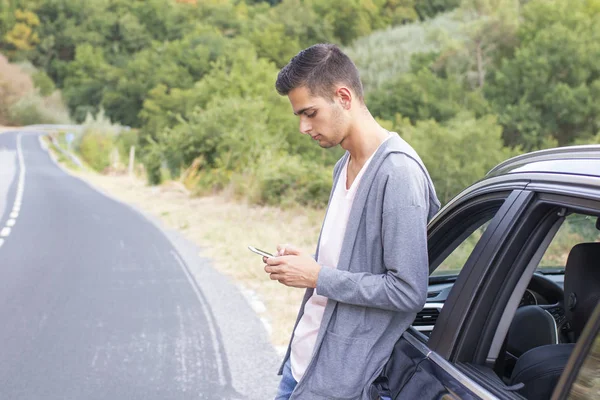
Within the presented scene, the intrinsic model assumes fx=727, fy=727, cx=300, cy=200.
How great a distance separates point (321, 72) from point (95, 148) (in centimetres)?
4751

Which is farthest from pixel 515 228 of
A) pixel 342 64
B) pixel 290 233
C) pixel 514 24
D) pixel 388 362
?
pixel 514 24

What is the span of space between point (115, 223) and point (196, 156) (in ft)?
24.0

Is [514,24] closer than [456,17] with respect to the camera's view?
Yes

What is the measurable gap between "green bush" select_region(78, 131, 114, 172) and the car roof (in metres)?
40.8

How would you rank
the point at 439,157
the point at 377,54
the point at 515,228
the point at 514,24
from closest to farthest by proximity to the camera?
the point at 515,228 < the point at 439,157 < the point at 514,24 < the point at 377,54

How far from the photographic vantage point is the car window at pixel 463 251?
231 centimetres

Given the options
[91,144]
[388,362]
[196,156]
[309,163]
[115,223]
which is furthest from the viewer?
[91,144]

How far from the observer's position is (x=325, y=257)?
2154 millimetres

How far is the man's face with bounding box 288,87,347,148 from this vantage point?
2.14m

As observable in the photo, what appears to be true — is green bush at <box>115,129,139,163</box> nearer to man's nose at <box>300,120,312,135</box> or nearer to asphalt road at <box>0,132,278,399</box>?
asphalt road at <box>0,132,278,399</box>

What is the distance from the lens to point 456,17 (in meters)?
67.4

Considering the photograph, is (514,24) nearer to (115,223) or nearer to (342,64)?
(115,223)

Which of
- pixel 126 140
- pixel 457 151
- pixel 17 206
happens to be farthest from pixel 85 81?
pixel 17 206

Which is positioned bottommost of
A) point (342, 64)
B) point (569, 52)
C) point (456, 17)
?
point (342, 64)
